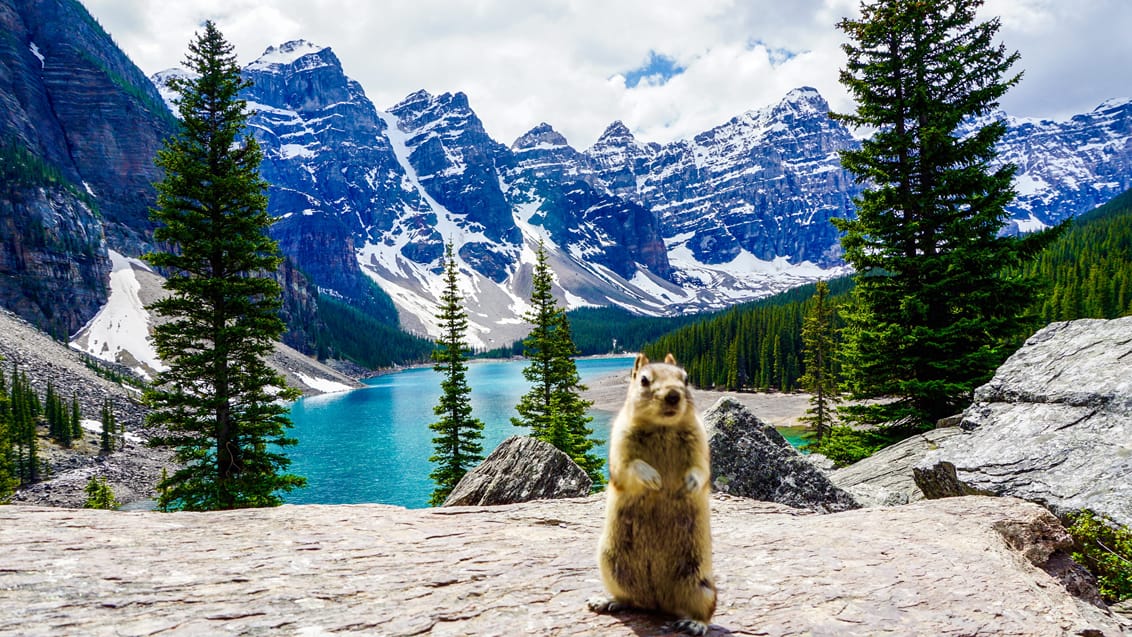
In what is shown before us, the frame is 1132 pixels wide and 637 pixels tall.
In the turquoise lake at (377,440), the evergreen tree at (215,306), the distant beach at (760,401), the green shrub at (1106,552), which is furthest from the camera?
the distant beach at (760,401)

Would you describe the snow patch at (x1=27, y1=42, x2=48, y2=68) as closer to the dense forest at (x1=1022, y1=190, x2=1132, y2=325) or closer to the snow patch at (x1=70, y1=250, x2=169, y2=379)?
the snow patch at (x1=70, y1=250, x2=169, y2=379)

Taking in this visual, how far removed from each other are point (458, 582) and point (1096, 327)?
527 inches

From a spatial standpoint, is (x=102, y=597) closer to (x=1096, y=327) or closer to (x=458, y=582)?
(x=458, y=582)

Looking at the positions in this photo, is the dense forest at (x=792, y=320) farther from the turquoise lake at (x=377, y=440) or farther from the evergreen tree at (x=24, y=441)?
the evergreen tree at (x=24, y=441)

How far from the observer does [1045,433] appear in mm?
8328

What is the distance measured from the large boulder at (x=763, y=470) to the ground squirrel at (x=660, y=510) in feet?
20.6

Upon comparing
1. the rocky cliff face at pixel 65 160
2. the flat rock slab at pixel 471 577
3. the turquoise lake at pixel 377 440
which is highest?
the rocky cliff face at pixel 65 160

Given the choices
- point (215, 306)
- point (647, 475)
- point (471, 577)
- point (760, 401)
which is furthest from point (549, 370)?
point (760, 401)

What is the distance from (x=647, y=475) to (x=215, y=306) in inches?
754

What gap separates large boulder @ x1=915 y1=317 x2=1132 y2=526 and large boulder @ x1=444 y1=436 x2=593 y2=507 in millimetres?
6818

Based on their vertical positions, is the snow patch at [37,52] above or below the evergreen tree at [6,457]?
above

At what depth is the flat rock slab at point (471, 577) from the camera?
3.88 m

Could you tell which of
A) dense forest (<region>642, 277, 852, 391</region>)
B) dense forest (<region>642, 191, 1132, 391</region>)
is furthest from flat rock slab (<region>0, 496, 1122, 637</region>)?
dense forest (<region>642, 277, 852, 391</region>)

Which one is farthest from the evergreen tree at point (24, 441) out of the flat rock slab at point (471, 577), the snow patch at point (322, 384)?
the snow patch at point (322, 384)
